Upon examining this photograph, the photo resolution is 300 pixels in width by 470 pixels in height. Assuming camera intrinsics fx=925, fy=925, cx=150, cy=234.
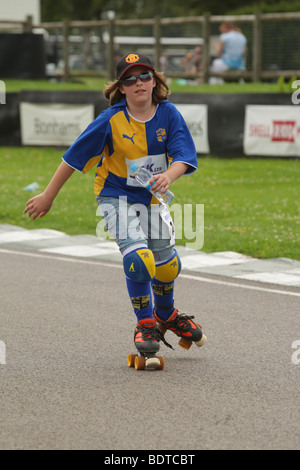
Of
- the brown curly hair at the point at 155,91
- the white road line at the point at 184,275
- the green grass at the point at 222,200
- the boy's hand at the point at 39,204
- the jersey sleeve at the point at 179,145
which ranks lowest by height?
the green grass at the point at 222,200

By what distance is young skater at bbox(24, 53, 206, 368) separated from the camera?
18.6ft

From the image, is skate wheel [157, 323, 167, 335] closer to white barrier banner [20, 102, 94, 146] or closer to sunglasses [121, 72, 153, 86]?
sunglasses [121, 72, 153, 86]

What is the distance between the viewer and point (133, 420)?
472 cm

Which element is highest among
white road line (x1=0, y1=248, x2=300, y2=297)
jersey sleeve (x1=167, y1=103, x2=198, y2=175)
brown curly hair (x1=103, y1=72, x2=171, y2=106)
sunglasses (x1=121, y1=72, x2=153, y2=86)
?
sunglasses (x1=121, y1=72, x2=153, y2=86)

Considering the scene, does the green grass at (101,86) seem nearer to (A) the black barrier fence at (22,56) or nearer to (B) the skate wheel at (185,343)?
(A) the black barrier fence at (22,56)

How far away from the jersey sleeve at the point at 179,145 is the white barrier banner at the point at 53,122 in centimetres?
1330

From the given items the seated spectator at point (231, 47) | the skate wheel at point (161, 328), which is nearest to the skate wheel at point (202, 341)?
the skate wheel at point (161, 328)

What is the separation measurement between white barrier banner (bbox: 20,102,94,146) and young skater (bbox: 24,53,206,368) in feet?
43.5

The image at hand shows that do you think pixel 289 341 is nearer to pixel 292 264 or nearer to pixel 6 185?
pixel 292 264

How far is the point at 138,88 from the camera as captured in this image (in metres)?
5.65

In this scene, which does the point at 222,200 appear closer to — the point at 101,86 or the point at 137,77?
the point at 137,77

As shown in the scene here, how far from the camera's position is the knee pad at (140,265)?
18.2 feet

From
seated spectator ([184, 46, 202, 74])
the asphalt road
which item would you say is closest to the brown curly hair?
the asphalt road

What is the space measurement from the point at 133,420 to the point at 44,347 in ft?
5.57
